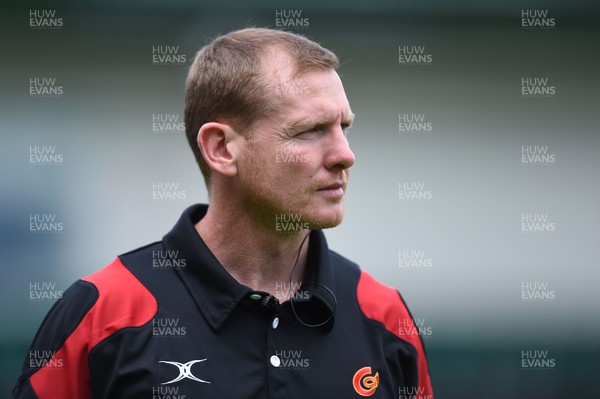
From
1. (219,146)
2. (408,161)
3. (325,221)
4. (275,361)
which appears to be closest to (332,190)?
(325,221)

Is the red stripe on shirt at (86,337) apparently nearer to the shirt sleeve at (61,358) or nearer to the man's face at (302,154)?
the shirt sleeve at (61,358)

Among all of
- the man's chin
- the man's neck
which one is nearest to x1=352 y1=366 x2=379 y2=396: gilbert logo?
the man's neck

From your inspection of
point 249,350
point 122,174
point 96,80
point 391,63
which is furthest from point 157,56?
point 249,350

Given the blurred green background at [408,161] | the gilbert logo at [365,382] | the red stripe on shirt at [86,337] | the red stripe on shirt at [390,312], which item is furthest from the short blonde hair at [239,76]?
the blurred green background at [408,161]

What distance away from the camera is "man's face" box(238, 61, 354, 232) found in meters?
2.11

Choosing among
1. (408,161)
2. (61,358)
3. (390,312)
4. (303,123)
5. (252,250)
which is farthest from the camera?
(408,161)

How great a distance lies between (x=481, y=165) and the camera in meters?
5.07

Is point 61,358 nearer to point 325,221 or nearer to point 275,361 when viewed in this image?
point 275,361

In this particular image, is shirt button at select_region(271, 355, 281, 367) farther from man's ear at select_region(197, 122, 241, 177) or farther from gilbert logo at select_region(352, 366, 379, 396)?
man's ear at select_region(197, 122, 241, 177)

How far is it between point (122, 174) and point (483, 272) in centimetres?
229

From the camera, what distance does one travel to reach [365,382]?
7.02ft

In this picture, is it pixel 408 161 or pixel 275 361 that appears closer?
pixel 275 361

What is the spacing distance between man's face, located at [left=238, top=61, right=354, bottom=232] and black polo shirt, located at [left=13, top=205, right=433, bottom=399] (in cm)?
20

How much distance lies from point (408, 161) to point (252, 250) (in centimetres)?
292
